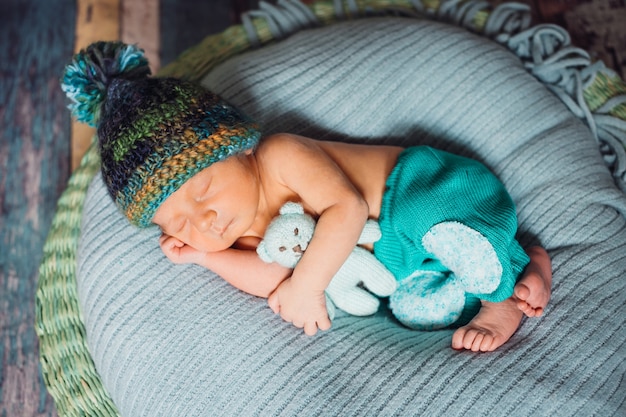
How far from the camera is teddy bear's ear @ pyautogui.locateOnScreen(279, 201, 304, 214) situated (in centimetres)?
108

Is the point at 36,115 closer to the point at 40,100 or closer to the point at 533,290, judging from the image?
the point at 40,100

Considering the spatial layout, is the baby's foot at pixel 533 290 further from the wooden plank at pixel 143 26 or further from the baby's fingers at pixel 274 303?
the wooden plank at pixel 143 26

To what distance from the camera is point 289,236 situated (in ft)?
3.48

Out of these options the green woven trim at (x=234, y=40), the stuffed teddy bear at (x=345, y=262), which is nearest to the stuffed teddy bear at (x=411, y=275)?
the stuffed teddy bear at (x=345, y=262)

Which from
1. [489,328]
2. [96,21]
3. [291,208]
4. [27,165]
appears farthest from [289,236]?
[96,21]

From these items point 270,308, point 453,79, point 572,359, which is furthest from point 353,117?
point 572,359

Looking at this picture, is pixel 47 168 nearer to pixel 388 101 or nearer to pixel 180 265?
pixel 180 265

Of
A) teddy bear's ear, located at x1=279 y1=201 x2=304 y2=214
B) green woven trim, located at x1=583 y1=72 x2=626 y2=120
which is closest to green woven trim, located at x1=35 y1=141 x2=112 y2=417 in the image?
teddy bear's ear, located at x1=279 y1=201 x2=304 y2=214

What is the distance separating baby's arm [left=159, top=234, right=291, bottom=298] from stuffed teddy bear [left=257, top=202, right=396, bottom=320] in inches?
0.9

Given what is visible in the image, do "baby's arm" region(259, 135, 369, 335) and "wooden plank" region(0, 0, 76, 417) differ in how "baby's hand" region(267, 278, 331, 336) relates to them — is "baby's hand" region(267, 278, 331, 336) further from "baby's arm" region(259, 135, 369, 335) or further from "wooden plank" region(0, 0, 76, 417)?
"wooden plank" region(0, 0, 76, 417)

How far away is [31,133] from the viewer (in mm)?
1813

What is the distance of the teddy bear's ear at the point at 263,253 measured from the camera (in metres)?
1.10

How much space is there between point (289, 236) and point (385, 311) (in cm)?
29

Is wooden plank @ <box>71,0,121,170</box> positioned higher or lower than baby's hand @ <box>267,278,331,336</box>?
higher
